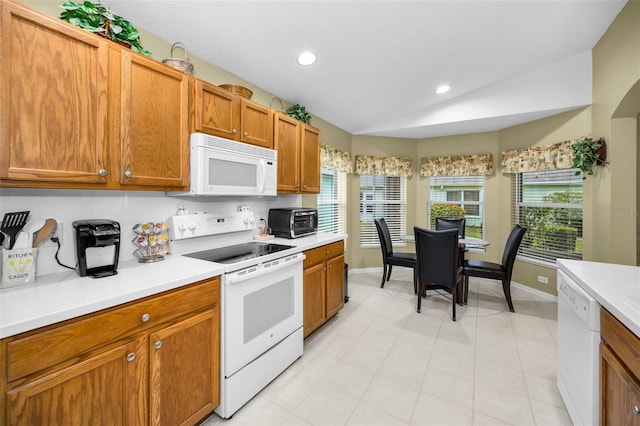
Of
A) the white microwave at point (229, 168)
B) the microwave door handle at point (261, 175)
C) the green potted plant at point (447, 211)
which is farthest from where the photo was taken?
the green potted plant at point (447, 211)

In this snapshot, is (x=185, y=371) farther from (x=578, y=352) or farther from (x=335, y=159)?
(x=335, y=159)

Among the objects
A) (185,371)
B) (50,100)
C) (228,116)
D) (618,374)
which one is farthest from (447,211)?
(50,100)

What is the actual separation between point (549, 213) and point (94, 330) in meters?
4.95

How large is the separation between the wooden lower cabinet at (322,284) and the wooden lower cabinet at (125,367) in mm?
964

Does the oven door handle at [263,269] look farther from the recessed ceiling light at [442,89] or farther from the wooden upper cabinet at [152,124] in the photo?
the recessed ceiling light at [442,89]

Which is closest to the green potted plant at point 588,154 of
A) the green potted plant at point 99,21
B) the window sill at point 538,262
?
the window sill at point 538,262

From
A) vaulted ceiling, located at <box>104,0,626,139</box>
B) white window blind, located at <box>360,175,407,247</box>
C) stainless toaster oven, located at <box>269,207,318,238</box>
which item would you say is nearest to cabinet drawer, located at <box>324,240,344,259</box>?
stainless toaster oven, located at <box>269,207,318,238</box>

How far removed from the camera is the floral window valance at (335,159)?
3918 millimetres

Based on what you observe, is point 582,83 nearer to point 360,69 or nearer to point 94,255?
point 360,69

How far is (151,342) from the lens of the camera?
1301 mm

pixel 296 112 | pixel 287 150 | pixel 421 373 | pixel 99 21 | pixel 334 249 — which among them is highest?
pixel 296 112

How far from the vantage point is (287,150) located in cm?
278

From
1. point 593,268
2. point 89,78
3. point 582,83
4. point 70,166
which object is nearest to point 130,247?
point 70,166

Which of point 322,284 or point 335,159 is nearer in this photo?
point 322,284
